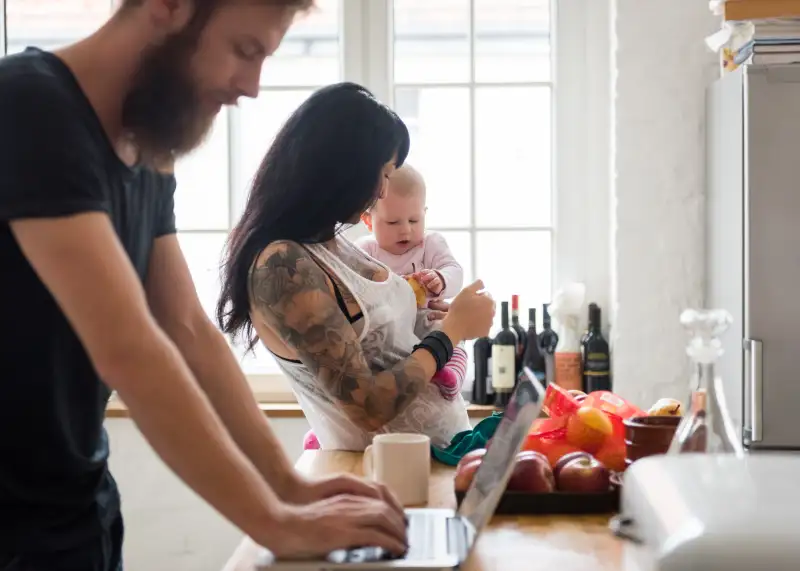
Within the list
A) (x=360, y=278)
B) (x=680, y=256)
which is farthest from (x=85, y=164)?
(x=680, y=256)

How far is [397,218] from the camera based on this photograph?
8.54 feet

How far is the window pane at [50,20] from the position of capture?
10.9 feet

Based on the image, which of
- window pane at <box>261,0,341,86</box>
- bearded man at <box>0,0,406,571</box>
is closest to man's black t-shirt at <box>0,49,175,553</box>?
bearded man at <box>0,0,406,571</box>

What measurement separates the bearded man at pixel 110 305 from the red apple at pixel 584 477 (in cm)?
31

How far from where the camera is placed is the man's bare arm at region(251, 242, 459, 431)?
1.58 m

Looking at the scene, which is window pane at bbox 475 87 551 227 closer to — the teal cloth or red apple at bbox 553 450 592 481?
the teal cloth

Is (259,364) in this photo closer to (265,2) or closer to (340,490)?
(340,490)

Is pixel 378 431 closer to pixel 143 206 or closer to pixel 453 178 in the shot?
pixel 143 206

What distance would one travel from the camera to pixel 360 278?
1.76 metres

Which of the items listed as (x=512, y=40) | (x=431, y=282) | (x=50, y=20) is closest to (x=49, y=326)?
(x=431, y=282)

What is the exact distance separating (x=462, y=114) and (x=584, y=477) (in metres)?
2.17

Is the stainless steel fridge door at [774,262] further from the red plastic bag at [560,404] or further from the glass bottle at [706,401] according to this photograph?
the glass bottle at [706,401]

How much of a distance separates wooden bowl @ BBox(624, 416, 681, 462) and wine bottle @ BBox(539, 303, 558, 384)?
1.71 metres

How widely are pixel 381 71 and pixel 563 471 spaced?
7.25 feet
